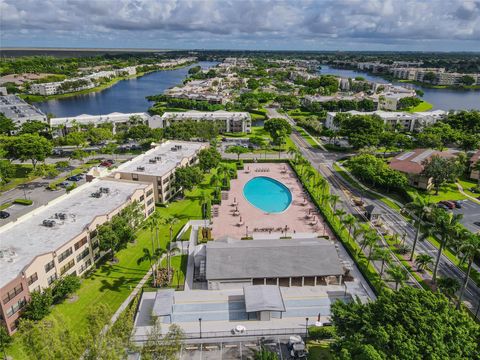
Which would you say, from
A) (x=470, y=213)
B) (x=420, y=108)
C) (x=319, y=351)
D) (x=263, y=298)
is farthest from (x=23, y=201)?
→ (x=420, y=108)

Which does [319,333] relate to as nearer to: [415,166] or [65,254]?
[65,254]

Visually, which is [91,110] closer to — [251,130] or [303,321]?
[251,130]

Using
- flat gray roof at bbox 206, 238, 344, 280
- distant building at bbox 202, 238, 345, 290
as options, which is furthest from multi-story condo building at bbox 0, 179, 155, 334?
flat gray roof at bbox 206, 238, 344, 280

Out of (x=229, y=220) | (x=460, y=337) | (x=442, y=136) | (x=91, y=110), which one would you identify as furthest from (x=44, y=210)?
(x=91, y=110)

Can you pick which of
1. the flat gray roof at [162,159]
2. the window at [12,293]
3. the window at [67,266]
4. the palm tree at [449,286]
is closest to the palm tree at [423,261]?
the palm tree at [449,286]

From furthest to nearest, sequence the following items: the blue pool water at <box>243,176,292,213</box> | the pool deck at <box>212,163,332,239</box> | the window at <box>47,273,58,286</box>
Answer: the blue pool water at <box>243,176,292,213</box> → the pool deck at <box>212,163,332,239</box> → the window at <box>47,273,58,286</box>

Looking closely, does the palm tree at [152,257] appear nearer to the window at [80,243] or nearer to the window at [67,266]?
the window at [80,243]

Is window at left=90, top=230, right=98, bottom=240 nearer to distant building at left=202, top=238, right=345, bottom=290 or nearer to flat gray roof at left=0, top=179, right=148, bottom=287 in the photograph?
flat gray roof at left=0, top=179, right=148, bottom=287
